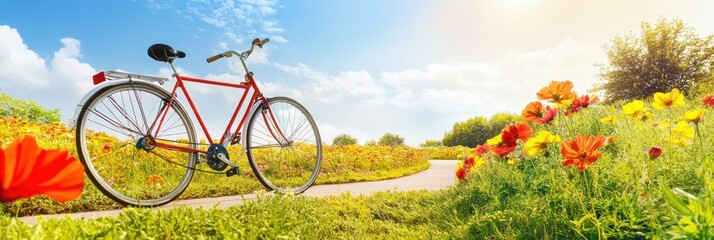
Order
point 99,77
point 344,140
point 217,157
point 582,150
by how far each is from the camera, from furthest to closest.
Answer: point 344,140 < point 217,157 < point 99,77 < point 582,150

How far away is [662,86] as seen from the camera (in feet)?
71.2

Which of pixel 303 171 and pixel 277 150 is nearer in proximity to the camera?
pixel 303 171

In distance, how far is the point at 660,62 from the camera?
21984 mm

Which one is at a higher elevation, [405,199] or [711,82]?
[711,82]

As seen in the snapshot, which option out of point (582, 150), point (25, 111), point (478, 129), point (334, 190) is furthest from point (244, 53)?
point (478, 129)

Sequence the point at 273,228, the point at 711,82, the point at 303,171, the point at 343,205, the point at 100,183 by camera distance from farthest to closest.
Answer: the point at 711,82, the point at 303,171, the point at 343,205, the point at 100,183, the point at 273,228

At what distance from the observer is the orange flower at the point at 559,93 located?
2445mm

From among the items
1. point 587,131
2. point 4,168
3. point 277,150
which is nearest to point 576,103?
point 587,131

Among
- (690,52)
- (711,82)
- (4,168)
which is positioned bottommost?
(4,168)

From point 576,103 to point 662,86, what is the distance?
77.2 feet

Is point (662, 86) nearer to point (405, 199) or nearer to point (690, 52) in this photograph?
point (690, 52)

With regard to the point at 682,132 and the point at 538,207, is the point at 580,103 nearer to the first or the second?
the point at 682,132

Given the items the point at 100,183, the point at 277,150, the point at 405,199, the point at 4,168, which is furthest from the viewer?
the point at 277,150

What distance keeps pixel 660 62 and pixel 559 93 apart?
2445 centimetres
